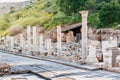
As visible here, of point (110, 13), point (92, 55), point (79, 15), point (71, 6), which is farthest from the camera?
point (71, 6)

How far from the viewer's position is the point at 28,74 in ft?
35.7

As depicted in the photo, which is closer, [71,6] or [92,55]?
[92,55]

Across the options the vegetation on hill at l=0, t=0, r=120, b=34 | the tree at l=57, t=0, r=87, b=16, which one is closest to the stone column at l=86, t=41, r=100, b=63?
the vegetation on hill at l=0, t=0, r=120, b=34

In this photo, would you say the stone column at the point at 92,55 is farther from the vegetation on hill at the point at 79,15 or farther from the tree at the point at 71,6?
the tree at the point at 71,6

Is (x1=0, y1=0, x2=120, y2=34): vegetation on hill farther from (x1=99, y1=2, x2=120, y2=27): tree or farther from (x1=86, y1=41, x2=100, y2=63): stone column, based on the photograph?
(x1=86, y1=41, x2=100, y2=63): stone column

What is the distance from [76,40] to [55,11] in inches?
496

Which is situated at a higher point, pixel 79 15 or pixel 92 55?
pixel 79 15

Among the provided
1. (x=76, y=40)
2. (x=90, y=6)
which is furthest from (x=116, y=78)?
(x=90, y=6)

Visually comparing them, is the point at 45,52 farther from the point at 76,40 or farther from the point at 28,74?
the point at 76,40

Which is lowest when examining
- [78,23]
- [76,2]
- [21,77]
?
[21,77]

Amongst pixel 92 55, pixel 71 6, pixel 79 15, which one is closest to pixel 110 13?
pixel 79 15

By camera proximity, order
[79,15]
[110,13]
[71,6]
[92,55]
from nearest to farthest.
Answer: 1. [92,55]
2. [110,13]
3. [79,15]
4. [71,6]

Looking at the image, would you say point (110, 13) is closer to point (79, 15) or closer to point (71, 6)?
point (79, 15)

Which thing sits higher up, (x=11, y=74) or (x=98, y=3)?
(x=98, y=3)
